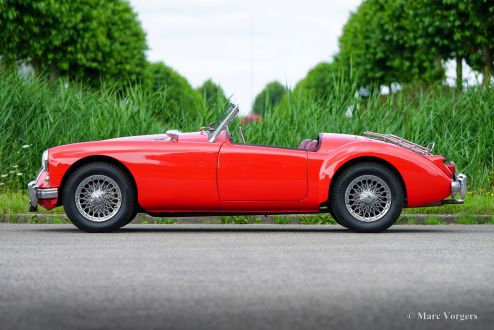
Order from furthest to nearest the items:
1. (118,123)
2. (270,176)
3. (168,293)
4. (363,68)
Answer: (363,68)
(118,123)
(270,176)
(168,293)

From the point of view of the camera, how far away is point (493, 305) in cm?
614

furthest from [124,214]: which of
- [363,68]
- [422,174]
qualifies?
[363,68]

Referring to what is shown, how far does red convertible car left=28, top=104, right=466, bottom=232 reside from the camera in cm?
1052

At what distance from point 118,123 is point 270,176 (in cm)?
652

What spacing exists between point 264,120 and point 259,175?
624 centimetres

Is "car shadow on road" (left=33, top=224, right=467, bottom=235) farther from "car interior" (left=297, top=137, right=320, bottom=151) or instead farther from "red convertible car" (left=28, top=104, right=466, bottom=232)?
Answer: "car interior" (left=297, top=137, right=320, bottom=151)

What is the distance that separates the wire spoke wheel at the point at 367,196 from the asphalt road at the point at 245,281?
282 millimetres

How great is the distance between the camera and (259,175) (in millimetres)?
10523

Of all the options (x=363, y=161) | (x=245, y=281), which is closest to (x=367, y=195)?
(x=363, y=161)

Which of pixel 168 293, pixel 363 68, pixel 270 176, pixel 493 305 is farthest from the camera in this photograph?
pixel 363 68

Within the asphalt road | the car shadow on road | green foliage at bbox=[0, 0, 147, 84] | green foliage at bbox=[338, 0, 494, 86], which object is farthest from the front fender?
green foliage at bbox=[0, 0, 147, 84]

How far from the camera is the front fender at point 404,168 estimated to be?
34.6ft

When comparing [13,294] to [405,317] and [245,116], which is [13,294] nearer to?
[405,317]

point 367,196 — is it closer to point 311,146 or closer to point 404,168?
point 404,168
